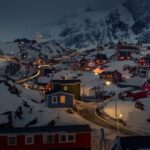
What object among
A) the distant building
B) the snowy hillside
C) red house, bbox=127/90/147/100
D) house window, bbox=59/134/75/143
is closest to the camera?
the distant building

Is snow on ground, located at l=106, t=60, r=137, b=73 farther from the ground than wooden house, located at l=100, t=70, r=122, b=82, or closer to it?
Answer: farther from the ground

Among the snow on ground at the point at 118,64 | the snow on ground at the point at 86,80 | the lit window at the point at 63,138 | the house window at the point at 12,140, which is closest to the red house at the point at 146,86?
the snow on ground at the point at 86,80

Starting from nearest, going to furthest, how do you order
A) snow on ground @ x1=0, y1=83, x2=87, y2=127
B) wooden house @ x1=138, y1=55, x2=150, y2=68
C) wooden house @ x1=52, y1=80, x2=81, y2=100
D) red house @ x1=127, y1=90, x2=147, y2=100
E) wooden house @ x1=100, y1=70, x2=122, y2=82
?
snow on ground @ x1=0, y1=83, x2=87, y2=127
wooden house @ x1=52, y1=80, x2=81, y2=100
red house @ x1=127, y1=90, x2=147, y2=100
wooden house @ x1=100, y1=70, x2=122, y2=82
wooden house @ x1=138, y1=55, x2=150, y2=68

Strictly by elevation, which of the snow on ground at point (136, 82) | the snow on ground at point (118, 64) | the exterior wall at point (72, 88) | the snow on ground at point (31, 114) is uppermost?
the snow on ground at point (118, 64)

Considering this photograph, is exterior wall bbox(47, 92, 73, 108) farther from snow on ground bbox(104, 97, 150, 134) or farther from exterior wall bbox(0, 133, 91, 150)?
exterior wall bbox(0, 133, 91, 150)

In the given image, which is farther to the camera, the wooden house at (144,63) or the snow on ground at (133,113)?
the wooden house at (144,63)

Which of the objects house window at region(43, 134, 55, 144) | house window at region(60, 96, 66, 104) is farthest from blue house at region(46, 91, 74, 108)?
house window at region(43, 134, 55, 144)

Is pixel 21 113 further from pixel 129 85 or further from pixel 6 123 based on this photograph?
pixel 129 85

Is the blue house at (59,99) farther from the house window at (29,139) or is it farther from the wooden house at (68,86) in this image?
the house window at (29,139)
